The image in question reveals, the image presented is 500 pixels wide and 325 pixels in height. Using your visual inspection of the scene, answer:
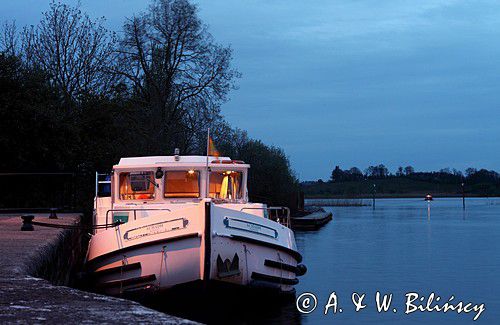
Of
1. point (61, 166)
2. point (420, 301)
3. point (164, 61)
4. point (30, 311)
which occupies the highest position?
point (164, 61)

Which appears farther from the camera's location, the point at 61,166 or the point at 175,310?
the point at 61,166

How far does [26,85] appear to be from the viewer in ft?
115

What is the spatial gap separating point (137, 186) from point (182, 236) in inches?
177

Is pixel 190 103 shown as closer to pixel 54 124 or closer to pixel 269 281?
pixel 54 124

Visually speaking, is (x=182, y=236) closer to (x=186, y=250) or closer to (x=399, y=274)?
(x=186, y=250)

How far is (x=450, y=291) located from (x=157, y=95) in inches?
1006

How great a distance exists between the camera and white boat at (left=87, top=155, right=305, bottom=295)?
50.5 ft

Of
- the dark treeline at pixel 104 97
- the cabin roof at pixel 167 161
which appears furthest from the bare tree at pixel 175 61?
the cabin roof at pixel 167 161

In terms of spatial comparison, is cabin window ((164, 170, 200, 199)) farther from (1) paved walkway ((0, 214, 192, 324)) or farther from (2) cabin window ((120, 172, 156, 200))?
(1) paved walkway ((0, 214, 192, 324))

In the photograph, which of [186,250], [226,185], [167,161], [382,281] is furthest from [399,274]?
[186,250]

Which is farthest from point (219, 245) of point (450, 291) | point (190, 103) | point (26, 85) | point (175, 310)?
point (190, 103)

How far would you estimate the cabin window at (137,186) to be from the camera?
19.3m

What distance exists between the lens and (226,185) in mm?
19781

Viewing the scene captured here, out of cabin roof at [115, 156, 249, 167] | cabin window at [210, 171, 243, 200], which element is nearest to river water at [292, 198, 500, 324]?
cabin window at [210, 171, 243, 200]
